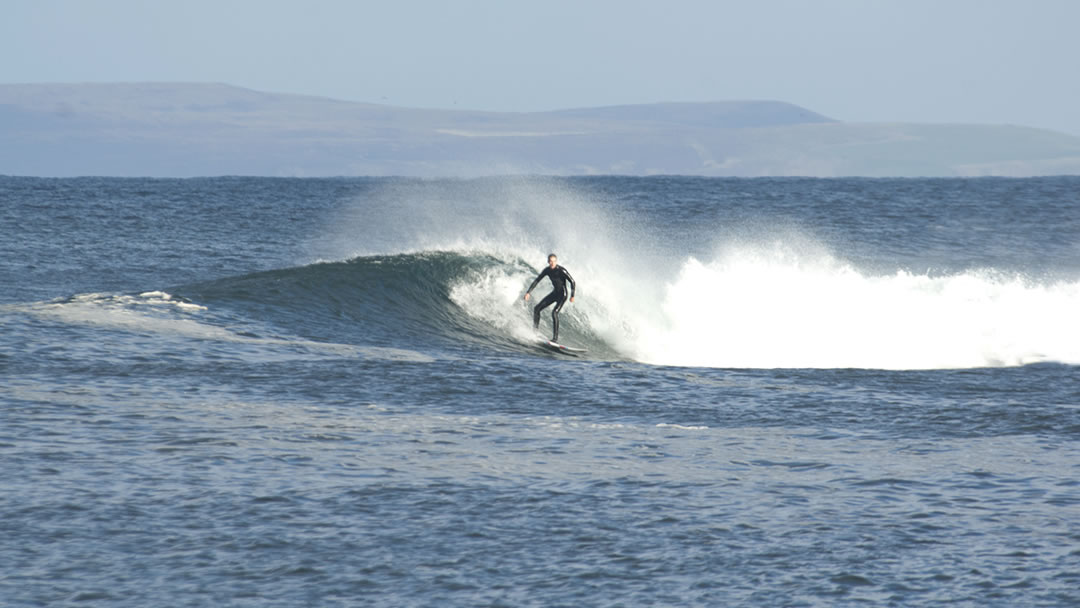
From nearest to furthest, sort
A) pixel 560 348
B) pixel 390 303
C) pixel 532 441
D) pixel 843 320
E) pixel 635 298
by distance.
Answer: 1. pixel 532 441
2. pixel 560 348
3. pixel 390 303
4. pixel 843 320
5. pixel 635 298

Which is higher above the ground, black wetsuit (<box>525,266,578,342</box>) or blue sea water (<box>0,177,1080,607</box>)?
black wetsuit (<box>525,266,578,342</box>)

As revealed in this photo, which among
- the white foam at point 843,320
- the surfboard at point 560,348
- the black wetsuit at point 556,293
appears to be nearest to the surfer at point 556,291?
the black wetsuit at point 556,293

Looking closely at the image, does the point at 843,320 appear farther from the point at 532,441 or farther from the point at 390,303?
the point at 532,441

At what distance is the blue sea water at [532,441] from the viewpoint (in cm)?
878

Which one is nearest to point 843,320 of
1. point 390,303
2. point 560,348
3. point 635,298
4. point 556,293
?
point 635,298

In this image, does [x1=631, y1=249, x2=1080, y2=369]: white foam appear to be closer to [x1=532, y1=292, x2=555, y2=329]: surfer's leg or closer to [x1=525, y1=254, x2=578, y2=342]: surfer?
[x1=525, y1=254, x2=578, y2=342]: surfer

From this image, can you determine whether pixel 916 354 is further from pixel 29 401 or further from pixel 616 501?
pixel 29 401

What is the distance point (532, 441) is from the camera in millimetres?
12922

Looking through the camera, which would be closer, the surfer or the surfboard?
the surfboard

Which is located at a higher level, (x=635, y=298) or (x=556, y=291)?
(x=556, y=291)

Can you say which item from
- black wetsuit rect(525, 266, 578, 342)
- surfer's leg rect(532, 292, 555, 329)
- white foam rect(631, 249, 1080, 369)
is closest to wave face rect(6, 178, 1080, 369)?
white foam rect(631, 249, 1080, 369)

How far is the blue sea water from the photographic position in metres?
Answer: 8.78

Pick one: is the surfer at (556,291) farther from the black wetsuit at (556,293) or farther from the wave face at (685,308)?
the wave face at (685,308)

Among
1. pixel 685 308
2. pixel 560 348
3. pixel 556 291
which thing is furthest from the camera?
pixel 685 308
